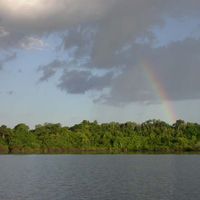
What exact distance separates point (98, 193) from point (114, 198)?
4144 mm

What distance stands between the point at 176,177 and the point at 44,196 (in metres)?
30.6

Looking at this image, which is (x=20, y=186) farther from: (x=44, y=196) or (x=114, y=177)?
(x=114, y=177)

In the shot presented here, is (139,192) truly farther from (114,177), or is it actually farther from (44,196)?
(114,177)

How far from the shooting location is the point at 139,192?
191 ft

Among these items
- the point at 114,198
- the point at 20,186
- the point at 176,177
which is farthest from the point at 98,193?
the point at 176,177

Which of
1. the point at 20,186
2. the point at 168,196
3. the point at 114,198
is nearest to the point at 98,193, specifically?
the point at 114,198

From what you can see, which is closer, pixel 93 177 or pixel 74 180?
pixel 74 180

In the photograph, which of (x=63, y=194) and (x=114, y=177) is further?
(x=114, y=177)

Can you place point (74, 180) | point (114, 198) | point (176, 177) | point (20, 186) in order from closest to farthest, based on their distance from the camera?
point (114, 198), point (20, 186), point (74, 180), point (176, 177)

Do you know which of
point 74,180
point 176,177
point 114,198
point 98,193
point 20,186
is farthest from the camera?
point 176,177

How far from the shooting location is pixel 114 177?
78.2m

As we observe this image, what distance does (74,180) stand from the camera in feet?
238

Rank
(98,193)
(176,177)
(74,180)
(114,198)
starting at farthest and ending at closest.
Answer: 1. (176,177)
2. (74,180)
3. (98,193)
4. (114,198)

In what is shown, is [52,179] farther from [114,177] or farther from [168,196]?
[168,196]
